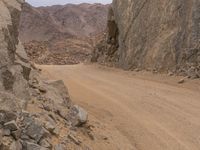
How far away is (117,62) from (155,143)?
14.9 meters

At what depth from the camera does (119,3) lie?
2447 cm

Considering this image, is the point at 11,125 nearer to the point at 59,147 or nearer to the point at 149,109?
the point at 59,147

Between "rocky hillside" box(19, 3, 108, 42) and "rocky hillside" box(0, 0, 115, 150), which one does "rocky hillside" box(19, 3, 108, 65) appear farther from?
"rocky hillside" box(0, 0, 115, 150)

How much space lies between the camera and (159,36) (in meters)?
19.2

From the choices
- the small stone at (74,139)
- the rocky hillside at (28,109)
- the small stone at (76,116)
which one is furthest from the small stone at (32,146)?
the small stone at (76,116)

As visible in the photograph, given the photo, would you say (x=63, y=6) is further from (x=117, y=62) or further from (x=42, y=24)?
(x=117, y=62)

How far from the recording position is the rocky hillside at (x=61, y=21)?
87.2m

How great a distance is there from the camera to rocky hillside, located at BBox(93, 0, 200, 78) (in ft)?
57.2

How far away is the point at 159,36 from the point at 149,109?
336 inches

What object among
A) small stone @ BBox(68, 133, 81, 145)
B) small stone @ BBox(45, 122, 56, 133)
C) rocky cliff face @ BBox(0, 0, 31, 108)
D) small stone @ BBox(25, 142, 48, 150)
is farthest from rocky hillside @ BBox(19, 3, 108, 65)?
small stone @ BBox(25, 142, 48, 150)

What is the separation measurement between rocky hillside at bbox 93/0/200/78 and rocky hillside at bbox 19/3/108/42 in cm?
5709

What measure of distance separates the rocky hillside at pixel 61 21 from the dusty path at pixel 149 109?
65.3m

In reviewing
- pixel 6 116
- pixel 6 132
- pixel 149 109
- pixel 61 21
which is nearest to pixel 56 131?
pixel 6 116

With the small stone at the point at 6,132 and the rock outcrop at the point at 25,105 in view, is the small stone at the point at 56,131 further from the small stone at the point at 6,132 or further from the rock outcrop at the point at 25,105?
the small stone at the point at 6,132
